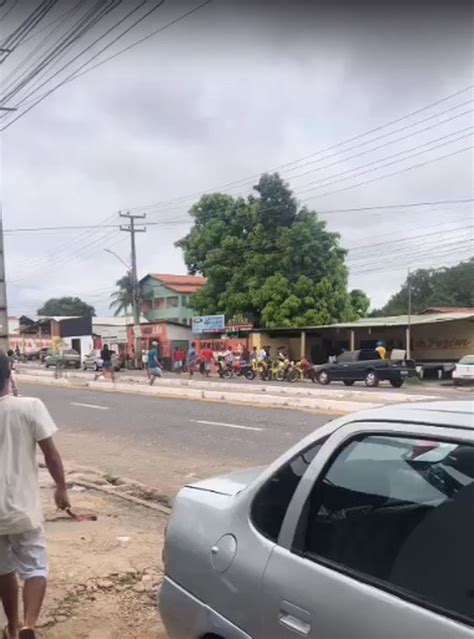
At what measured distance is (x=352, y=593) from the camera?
2078mm

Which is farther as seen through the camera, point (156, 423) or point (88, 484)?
point (156, 423)

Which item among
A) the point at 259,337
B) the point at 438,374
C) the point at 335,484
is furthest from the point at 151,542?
the point at 259,337

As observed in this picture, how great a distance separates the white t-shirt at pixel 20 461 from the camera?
3402 mm

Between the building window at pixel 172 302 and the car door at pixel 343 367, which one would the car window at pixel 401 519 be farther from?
the building window at pixel 172 302

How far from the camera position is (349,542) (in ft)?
7.52

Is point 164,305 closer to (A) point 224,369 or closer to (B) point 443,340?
(A) point 224,369

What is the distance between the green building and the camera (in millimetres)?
67812

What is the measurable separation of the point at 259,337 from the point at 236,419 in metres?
28.6

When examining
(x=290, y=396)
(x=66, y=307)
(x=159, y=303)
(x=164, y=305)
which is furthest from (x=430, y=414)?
(x=66, y=307)

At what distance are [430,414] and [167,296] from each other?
68121mm

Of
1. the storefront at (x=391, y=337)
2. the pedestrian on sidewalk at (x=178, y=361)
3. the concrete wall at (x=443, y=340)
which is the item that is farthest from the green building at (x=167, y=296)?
the concrete wall at (x=443, y=340)

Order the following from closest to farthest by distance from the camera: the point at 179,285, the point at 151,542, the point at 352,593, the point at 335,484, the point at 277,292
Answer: the point at 352,593, the point at 335,484, the point at 151,542, the point at 277,292, the point at 179,285

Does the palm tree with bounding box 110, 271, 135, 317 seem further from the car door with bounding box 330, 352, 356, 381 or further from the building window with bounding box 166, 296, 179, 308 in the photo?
the car door with bounding box 330, 352, 356, 381

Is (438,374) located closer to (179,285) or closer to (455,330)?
(455,330)
